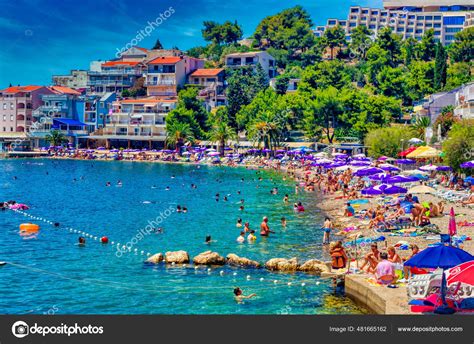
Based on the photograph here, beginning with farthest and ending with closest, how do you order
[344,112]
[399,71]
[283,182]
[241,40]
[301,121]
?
[241,40]
[399,71]
[301,121]
[344,112]
[283,182]

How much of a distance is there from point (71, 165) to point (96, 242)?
6509 centimetres

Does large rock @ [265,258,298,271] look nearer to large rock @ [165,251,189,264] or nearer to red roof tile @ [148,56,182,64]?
large rock @ [165,251,189,264]

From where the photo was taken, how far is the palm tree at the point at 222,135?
96.5 metres

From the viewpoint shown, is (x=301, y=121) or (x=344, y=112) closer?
(x=344, y=112)

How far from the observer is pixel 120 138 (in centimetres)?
11231

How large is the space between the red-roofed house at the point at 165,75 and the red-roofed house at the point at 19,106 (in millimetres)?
21138

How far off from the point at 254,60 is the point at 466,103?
70321 mm

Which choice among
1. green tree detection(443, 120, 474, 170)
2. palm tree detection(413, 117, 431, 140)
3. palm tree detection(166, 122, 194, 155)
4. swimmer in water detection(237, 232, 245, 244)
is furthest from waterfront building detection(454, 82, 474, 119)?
palm tree detection(166, 122, 194, 155)

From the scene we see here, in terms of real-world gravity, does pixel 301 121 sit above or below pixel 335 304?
above

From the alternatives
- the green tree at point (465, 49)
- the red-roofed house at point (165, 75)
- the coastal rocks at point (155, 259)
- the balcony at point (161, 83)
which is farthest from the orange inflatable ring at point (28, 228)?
the green tree at point (465, 49)

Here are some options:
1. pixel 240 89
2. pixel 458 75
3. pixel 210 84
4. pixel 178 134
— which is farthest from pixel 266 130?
pixel 210 84

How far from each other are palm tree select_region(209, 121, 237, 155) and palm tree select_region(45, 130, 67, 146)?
3497cm

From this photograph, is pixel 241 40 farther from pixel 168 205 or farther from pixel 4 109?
pixel 168 205
